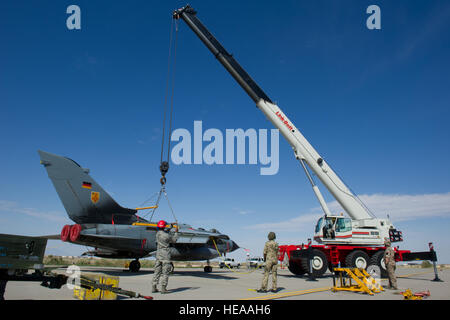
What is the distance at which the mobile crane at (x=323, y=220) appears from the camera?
13.5 meters

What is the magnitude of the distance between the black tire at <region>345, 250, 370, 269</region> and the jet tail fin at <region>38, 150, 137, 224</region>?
38.4ft

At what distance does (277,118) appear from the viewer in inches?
622

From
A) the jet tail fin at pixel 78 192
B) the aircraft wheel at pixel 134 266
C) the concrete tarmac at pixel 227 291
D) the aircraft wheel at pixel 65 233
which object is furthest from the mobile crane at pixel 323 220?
the aircraft wheel at pixel 65 233

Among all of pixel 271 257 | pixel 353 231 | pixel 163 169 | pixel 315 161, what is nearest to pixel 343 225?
pixel 353 231

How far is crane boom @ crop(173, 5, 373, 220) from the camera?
15172 millimetres

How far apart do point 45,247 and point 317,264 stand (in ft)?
37.3

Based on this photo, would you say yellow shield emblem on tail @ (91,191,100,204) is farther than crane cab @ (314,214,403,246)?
No

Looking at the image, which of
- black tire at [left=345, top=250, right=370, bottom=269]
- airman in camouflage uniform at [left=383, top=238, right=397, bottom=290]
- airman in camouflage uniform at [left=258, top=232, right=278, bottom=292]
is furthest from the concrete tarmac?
black tire at [left=345, top=250, right=370, bottom=269]

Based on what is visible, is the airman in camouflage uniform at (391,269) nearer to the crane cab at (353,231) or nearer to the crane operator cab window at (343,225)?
the crane cab at (353,231)

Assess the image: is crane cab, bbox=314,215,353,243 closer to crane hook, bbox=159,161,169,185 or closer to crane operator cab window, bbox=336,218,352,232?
crane operator cab window, bbox=336,218,352,232

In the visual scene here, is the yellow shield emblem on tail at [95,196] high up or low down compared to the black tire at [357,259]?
up

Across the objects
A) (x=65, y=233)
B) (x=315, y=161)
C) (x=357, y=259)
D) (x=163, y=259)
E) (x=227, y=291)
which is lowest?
(x=227, y=291)

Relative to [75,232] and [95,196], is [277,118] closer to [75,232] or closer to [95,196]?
[95,196]

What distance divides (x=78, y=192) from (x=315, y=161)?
40.5ft
